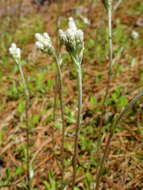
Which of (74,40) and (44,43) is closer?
(74,40)

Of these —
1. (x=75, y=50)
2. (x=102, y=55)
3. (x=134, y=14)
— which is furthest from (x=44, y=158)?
(x=134, y=14)

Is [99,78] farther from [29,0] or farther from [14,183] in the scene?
[29,0]

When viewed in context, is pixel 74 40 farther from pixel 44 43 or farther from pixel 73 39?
pixel 44 43

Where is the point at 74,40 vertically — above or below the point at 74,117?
above

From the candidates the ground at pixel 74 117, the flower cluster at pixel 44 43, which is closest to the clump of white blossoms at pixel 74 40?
the ground at pixel 74 117

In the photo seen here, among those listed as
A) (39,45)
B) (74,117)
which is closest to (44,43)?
(39,45)

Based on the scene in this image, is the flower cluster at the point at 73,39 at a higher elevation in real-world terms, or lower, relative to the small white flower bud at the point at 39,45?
lower

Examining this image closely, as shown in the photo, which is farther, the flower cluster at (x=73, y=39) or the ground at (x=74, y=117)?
the ground at (x=74, y=117)

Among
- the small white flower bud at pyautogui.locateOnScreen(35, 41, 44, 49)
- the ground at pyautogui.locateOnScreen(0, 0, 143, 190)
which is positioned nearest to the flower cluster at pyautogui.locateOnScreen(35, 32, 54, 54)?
the small white flower bud at pyautogui.locateOnScreen(35, 41, 44, 49)

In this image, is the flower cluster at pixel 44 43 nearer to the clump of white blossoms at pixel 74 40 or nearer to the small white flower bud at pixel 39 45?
the small white flower bud at pixel 39 45

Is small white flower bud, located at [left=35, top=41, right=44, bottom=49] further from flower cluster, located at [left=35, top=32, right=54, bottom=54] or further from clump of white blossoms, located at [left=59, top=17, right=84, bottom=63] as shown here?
clump of white blossoms, located at [left=59, top=17, right=84, bottom=63]

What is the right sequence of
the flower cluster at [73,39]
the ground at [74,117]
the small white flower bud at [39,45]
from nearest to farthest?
the flower cluster at [73,39] < the small white flower bud at [39,45] < the ground at [74,117]
